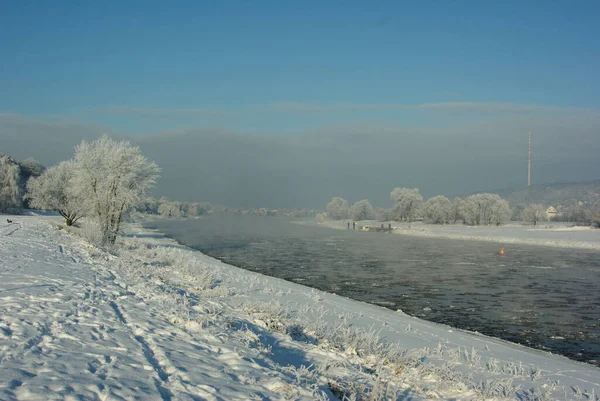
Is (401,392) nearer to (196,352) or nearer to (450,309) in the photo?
(196,352)

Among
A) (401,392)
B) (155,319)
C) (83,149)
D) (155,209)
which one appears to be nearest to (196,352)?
(155,319)

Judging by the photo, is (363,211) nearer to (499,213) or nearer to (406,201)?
(406,201)

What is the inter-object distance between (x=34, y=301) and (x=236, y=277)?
42.8 ft

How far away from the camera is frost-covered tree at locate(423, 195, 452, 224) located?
110 metres

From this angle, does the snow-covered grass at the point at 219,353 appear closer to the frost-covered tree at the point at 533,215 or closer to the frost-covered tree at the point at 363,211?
the frost-covered tree at the point at 533,215

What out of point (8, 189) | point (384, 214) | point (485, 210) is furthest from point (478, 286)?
point (384, 214)

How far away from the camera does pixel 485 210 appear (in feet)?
336

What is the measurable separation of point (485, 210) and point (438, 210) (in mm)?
11614

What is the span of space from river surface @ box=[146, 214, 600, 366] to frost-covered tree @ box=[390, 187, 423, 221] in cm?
8239

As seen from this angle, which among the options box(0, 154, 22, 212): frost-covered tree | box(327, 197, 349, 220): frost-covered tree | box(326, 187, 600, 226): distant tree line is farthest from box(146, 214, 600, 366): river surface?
box(327, 197, 349, 220): frost-covered tree

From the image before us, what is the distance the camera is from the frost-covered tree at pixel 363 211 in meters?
147

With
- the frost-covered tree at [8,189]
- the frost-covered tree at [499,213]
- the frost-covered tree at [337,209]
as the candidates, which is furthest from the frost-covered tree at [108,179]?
the frost-covered tree at [337,209]

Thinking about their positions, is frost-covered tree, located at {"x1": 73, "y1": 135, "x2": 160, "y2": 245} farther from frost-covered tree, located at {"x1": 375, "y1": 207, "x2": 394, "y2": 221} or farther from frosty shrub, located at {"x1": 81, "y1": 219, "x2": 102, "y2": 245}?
frost-covered tree, located at {"x1": 375, "y1": 207, "x2": 394, "y2": 221}

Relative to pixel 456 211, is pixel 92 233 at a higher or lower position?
lower
